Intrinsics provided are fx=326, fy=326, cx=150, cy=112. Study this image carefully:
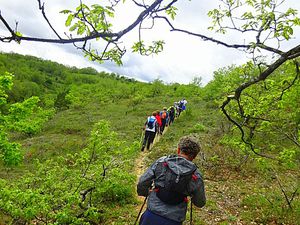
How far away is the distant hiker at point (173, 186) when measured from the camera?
368 cm

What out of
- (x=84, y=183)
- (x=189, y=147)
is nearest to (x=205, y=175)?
(x=84, y=183)

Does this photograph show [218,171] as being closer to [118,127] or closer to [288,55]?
[288,55]

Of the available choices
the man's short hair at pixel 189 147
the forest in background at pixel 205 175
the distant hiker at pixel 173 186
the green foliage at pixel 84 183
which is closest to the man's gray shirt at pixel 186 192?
the distant hiker at pixel 173 186

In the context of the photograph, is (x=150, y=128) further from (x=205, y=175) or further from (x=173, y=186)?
(x=173, y=186)

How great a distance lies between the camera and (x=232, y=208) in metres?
9.90

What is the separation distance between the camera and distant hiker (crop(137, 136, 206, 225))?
3.68 meters

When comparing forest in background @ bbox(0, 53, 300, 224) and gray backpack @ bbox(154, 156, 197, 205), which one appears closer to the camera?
gray backpack @ bbox(154, 156, 197, 205)

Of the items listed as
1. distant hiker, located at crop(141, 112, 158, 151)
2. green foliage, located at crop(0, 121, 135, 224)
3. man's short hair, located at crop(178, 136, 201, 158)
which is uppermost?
man's short hair, located at crop(178, 136, 201, 158)

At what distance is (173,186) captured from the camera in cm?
366

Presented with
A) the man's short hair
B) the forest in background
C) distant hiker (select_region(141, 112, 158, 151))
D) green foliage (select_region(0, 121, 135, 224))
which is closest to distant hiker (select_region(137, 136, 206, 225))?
the man's short hair

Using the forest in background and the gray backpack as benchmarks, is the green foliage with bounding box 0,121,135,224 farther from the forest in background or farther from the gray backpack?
the gray backpack

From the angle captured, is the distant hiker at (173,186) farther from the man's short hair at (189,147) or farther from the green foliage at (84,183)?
the green foliage at (84,183)

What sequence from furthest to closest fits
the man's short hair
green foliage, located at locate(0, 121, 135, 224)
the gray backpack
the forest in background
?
1. green foliage, located at locate(0, 121, 135, 224)
2. the forest in background
3. the man's short hair
4. the gray backpack

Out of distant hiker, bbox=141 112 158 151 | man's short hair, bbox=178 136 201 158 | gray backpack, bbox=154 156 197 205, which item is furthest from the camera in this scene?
distant hiker, bbox=141 112 158 151
